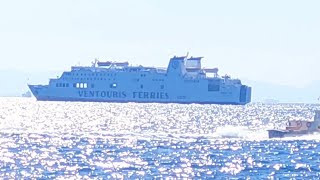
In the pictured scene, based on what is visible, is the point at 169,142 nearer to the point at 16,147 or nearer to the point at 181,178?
the point at 16,147

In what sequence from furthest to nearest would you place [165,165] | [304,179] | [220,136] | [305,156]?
1. [220,136]
2. [305,156]
3. [165,165]
4. [304,179]

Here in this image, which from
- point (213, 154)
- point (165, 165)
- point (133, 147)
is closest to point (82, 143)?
point (133, 147)

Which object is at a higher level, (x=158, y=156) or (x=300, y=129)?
(x=300, y=129)

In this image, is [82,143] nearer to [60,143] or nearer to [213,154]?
[60,143]

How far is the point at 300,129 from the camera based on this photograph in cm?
7994

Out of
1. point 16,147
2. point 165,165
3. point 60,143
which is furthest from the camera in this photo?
point 60,143

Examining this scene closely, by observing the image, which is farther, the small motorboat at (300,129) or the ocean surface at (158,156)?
the small motorboat at (300,129)

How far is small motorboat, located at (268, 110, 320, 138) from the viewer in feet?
256

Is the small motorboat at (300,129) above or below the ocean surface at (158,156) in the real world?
above

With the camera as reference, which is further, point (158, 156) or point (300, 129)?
point (300, 129)

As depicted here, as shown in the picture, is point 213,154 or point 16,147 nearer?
point 213,154

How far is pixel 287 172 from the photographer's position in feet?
168

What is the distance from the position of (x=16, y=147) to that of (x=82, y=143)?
24.0 ft

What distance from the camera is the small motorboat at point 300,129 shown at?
78.1m
